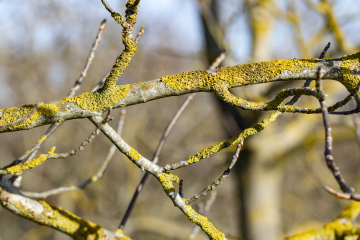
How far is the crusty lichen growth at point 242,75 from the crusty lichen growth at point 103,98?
129 mm

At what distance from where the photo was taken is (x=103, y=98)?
919 mm

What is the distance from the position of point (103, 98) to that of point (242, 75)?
1.32 ft

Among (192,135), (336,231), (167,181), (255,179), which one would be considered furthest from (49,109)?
(192,135)

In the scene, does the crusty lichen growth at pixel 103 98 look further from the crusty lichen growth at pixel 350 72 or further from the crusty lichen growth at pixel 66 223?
the crusty lichen growth at pixel 350 72

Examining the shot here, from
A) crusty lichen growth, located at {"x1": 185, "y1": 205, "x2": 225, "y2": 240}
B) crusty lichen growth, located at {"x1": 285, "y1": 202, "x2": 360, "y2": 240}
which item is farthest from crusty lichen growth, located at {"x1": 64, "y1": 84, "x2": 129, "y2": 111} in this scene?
crusty lichen growth, located at {"x1": 285, "y1": 202, "x2": 360, "y2": 240}

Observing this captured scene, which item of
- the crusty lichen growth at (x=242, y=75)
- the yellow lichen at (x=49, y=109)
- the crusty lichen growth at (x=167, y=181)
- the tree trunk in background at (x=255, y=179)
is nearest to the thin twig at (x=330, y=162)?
the crusty lichen growth at (x=242, y=75)

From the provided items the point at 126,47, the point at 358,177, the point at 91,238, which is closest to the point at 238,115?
the point at 91,238

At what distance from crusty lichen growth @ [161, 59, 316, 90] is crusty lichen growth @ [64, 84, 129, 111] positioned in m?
0.13

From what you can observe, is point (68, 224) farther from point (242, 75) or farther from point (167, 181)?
point (242, 75)

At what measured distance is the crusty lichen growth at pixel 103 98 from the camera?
0.91 meters

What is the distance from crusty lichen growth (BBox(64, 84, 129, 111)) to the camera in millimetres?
908

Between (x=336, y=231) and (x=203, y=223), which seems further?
(x=336, y=231)

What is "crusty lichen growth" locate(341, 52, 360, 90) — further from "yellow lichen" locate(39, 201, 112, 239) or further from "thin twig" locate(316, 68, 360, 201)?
"yellow lichen" locate(39, 201, 112, 239)

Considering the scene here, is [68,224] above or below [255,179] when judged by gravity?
below
